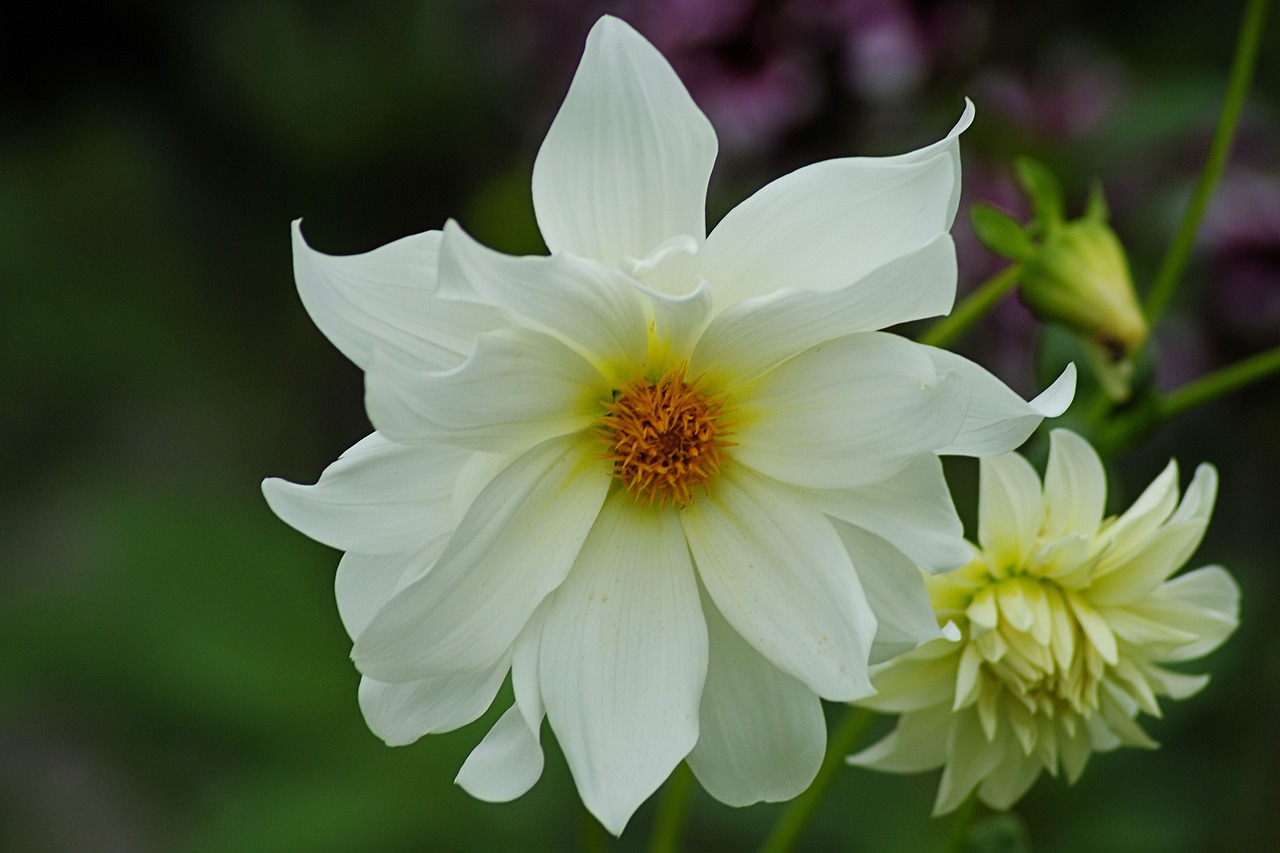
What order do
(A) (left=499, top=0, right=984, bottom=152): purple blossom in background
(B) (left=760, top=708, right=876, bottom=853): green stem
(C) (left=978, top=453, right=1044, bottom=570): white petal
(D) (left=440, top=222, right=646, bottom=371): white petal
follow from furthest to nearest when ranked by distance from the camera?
(A) (left=499, top=0, right=984, bottom=152): purple blossom in background < (B) (left=760, top=708, right=876, bottom=853): green stem < (C) (left=978, top=453, right=1044, bottom=570): white petal < (D) (left=440, top=222, right=646, bottom=371): white petal

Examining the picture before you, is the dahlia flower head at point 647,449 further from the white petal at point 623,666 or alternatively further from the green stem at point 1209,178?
the green stem at point 1209,178

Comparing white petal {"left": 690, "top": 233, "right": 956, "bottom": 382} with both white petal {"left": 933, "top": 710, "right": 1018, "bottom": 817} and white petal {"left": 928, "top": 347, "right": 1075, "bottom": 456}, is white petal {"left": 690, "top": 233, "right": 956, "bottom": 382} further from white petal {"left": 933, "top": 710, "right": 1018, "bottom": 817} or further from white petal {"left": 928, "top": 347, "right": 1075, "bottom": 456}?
white petal {"left": 933, "top": 710, "right": 1018, "bottom": 817}

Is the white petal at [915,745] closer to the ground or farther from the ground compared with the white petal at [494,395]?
closer to the ground

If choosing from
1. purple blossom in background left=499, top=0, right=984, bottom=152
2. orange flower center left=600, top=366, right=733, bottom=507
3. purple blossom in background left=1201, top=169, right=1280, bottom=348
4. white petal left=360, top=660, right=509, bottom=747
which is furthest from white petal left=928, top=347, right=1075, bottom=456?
purple blossom in background left=1201, top=169, right=1280, bottom=348

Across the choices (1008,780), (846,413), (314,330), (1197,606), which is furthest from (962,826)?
(314,330)

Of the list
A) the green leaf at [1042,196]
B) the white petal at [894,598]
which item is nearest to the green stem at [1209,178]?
the green leaf at [1042,196]

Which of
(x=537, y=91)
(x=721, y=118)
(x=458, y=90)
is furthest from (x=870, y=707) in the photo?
(x=458, y=90)
